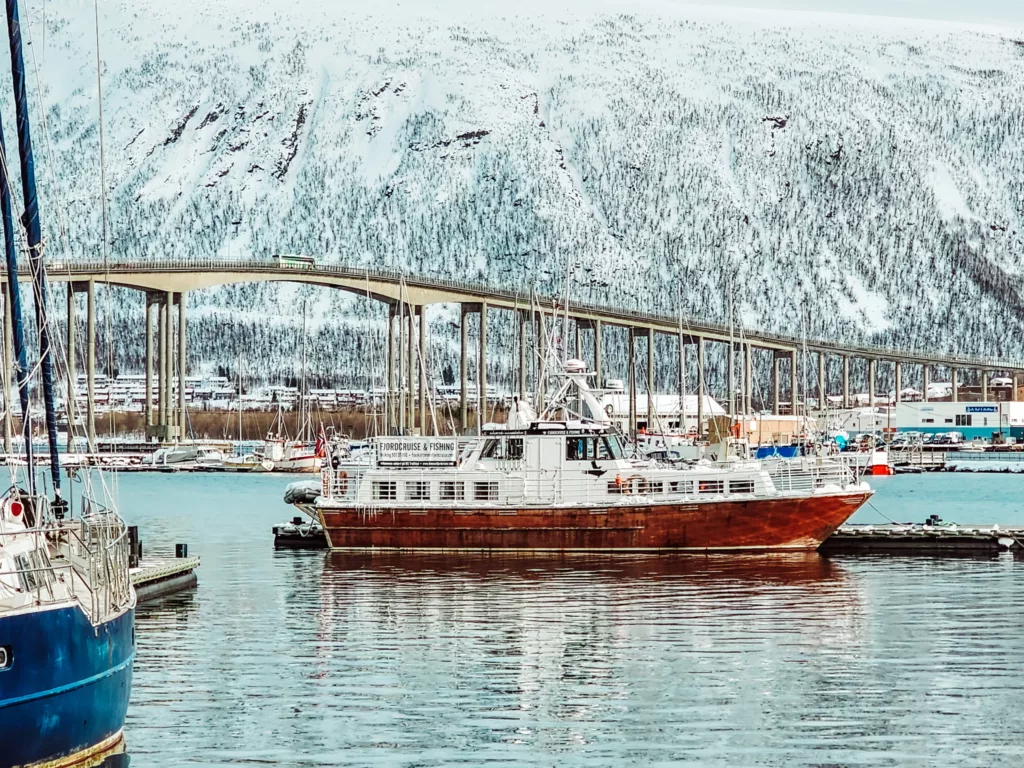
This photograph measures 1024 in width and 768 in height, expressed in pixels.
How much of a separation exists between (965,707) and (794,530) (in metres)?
24.3

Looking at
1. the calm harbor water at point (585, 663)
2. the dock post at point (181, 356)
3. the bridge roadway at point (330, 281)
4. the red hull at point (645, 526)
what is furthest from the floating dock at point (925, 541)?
the dock post at point (181, 356)

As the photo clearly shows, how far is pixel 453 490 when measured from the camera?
5291cm

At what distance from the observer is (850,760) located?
2459 centimetres

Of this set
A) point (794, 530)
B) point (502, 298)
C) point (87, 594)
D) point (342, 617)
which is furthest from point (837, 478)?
point (502, 298)

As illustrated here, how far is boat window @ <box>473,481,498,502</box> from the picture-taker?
2067 inches

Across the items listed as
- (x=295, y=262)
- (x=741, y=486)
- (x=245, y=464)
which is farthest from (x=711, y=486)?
(x=295, y=262)

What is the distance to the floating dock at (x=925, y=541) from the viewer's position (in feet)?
182

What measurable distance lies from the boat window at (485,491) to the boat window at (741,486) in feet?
22.0

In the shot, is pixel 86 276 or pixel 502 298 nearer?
pixel 86 276

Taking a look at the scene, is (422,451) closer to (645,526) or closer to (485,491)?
(485,491)

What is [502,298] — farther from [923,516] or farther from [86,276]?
[923,516]

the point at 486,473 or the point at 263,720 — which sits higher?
the point at 486,473

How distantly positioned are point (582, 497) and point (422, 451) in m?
4.85

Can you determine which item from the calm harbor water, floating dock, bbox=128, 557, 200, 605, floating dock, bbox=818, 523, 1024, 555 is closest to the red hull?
the calm harbor water
